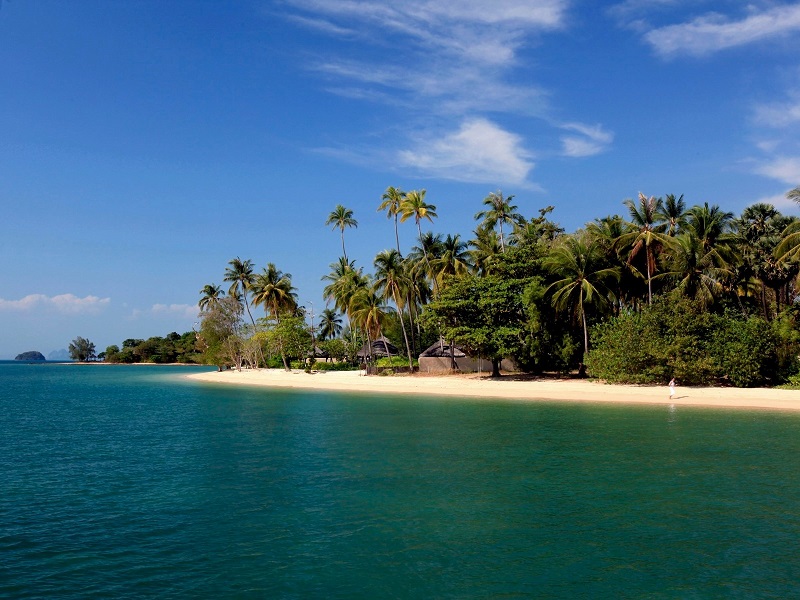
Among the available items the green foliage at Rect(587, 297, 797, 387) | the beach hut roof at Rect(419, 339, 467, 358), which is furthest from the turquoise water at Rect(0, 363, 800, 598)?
the beach hut roof at Rect(419, 339, 467, 358)

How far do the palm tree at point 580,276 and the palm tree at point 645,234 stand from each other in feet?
7.26

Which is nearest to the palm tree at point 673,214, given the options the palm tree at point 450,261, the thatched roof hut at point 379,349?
the palm tree at point 450,261

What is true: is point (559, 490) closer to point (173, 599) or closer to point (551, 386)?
point (173, 599)

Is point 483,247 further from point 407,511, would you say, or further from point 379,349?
A: point 407,511

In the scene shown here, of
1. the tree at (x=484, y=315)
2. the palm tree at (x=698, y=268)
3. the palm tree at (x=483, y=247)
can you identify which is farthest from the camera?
the palm tree at (x=483, y=247)

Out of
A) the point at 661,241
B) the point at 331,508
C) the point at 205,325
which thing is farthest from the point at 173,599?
the point at 205,325

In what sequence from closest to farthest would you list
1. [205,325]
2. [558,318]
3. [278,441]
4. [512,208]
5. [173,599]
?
[173,599], [278,441], [558,318], [512,208], [205,325]

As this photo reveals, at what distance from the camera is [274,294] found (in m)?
76.6

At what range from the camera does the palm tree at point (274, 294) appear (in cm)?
7662

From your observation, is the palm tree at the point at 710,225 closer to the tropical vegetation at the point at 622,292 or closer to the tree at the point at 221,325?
the tropical vegetation at the point at 622,292

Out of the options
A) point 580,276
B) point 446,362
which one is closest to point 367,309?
point 446,362

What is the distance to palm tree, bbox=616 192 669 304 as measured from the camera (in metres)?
44.2

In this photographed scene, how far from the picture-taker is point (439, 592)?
32.4ft

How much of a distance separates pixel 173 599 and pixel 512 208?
183 ft
